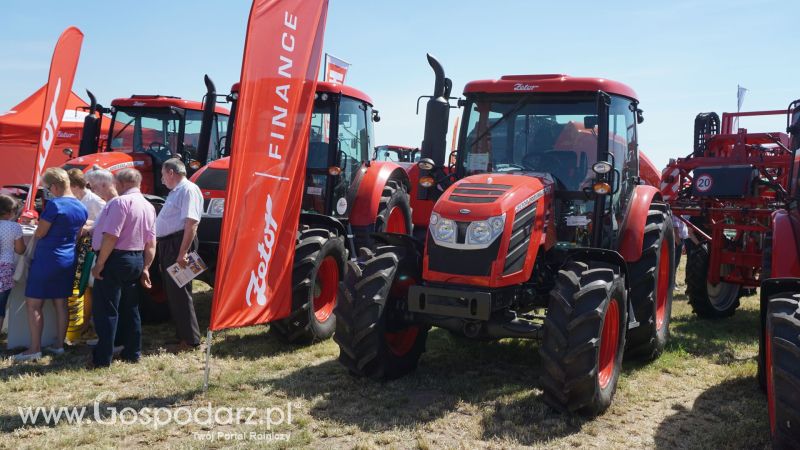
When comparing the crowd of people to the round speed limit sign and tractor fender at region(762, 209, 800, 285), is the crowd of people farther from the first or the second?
the round speed limit sign

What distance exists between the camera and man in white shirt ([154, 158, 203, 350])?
18.6ft

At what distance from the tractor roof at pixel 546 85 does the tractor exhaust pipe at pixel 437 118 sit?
382mm

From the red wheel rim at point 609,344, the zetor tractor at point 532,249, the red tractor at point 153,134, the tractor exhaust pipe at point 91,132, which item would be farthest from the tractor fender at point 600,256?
the tractor exhaust pipe at point 91,132

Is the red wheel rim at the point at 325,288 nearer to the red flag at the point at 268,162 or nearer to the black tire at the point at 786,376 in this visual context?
the red flag at the point at 268,162

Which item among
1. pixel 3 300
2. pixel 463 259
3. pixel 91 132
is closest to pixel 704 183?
pixel 463 259

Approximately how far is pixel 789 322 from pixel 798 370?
26cm

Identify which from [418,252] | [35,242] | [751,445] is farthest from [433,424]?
[35,242]

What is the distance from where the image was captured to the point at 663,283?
6.23m

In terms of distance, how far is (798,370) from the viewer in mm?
3266

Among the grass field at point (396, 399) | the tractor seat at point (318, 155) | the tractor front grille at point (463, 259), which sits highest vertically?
the tractor seat at point (318, 155)

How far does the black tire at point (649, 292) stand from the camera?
203 inches

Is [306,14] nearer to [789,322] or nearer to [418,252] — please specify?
[418,252]

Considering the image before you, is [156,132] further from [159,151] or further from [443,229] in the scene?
[443,229]

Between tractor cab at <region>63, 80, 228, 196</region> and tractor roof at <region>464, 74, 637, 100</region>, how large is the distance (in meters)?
4.30
